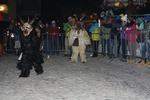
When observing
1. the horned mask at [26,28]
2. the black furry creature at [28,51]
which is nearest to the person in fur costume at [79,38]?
the black furry creature at [28,51]

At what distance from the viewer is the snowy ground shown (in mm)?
8163

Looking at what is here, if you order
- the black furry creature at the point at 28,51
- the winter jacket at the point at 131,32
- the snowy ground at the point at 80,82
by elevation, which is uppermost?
the winter jacket at the point at 131,32

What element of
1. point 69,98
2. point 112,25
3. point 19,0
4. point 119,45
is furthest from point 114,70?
point 19,0

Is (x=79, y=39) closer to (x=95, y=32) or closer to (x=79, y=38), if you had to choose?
(x=79, y=38)

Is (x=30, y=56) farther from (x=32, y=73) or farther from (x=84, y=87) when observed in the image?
(x=84, y=87)

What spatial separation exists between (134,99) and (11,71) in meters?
5.58

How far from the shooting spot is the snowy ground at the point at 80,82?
26.8 ft

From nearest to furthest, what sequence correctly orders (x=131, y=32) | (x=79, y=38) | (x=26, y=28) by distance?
(x=26, y=28), (x=131, y=32), (x=79, y=38)

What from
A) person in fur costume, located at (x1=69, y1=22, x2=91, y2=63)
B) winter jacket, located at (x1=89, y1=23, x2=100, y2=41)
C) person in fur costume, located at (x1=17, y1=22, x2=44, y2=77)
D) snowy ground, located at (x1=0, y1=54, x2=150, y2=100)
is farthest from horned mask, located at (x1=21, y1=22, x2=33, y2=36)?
winter jacket, located at (x1=89, y1=23, x2=100, y2=41)

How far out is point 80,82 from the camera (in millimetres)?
9695

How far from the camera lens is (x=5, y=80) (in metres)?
10.3

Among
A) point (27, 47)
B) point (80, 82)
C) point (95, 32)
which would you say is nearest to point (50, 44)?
point (95, 32)

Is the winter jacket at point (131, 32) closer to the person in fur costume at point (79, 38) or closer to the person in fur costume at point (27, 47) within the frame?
the person in fur costume at point (79, 38)

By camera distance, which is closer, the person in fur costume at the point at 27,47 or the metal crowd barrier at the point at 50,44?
the person in fur costume at the point at 27,47
